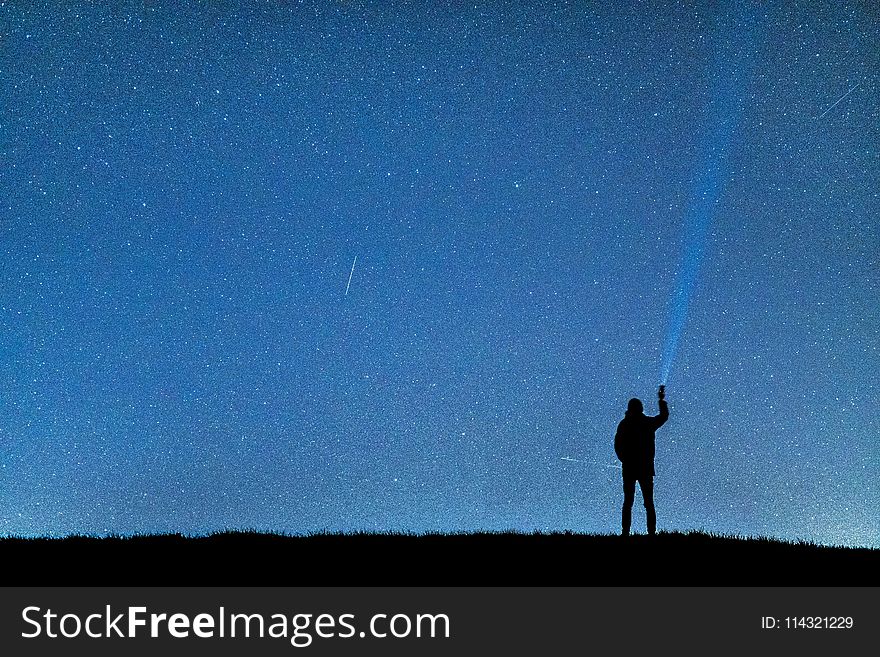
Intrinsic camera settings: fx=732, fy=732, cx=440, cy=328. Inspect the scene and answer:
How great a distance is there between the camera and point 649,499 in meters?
10.1

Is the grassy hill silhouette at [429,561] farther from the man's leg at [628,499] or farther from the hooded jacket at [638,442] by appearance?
the hooded jacket at [638,442]

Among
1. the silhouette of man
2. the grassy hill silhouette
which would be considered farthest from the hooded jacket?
the grassy hill silhouette

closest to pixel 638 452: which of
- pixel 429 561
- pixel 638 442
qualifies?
pixel 638 442

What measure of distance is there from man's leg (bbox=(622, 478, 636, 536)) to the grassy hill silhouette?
1.24ft

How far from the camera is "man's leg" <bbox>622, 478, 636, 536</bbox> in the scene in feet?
33.5

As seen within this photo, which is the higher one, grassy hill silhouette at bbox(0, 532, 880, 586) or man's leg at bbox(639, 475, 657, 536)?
man's leg at bbox(639, 475, 657, 536)

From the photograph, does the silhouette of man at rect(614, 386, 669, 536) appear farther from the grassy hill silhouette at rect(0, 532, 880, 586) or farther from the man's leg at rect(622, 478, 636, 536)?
the grassy hill silhouette at rect(0, 532, 880, 586)

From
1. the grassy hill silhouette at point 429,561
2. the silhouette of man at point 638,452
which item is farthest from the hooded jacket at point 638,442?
the grassy hill silhouette at point 429,561

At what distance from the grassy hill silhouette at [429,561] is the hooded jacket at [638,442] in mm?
919

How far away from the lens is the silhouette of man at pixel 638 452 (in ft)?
33.1
